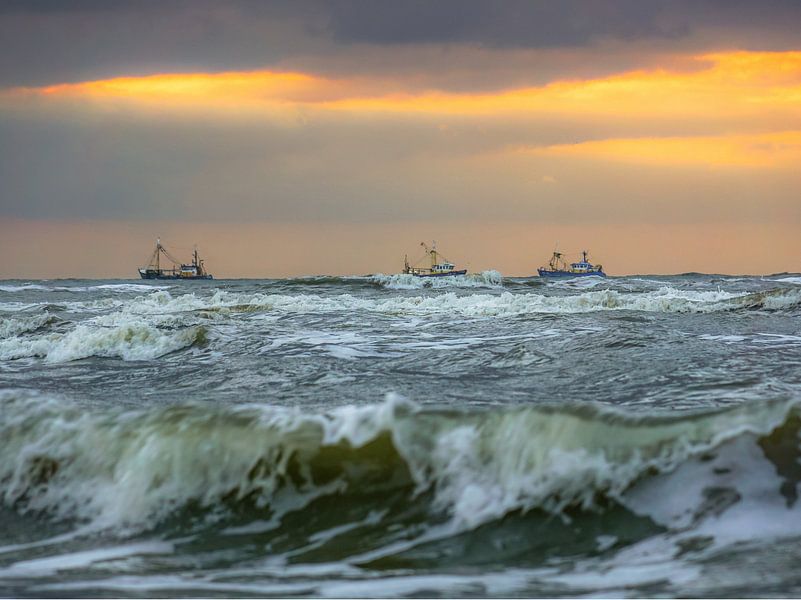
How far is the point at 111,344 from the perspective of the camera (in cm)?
1355

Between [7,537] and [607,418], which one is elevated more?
[607,418]

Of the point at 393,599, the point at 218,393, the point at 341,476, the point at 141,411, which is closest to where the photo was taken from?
the point at 393,599

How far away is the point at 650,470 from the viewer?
5.23 metres

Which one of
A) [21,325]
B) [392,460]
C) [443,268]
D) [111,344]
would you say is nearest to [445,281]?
[443,268]

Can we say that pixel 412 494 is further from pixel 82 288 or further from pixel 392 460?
pixel 82 288

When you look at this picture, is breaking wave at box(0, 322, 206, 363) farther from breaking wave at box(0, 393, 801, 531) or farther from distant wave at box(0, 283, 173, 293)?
distant wave at box(0, 283, 173, 293)

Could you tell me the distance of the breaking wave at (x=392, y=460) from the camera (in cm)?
519

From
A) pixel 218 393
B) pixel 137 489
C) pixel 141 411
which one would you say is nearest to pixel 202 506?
pixel 137 489

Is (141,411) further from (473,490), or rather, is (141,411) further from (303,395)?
(473,490)

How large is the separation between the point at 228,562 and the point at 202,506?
0.76 metres

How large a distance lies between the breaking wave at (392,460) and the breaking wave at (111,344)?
22.3 ft

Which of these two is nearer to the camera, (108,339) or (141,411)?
(141,411)

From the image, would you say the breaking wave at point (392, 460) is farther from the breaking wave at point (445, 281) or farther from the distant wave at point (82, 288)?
the breaking wave at point (445, 281)

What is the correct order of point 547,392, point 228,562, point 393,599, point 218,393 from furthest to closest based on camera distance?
point 218,393 < point 547,392 < point 228,562 < point 393,599
